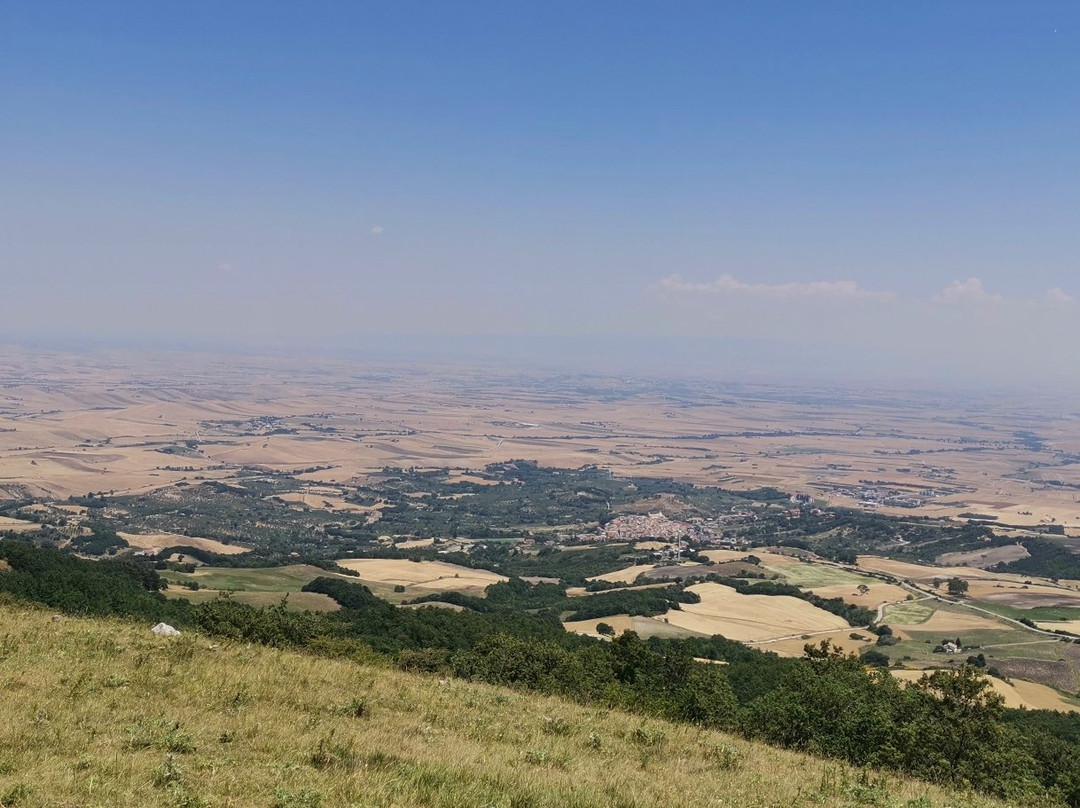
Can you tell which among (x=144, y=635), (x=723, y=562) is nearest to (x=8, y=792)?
(x=144, y=635)

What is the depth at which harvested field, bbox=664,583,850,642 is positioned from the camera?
7373cm

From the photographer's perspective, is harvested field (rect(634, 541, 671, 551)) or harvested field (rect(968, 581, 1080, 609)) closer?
harvested field (rect(968, 581, 1080, 609))

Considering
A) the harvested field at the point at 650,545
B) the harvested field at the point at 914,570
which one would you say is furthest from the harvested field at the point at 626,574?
the harvested field at the point at 914,570

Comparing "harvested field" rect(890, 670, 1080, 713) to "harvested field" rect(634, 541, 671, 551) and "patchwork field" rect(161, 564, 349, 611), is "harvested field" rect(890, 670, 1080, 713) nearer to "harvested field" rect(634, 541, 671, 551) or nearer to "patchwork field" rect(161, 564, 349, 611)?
"patchwork field" rect(161, 564, 349, 611)

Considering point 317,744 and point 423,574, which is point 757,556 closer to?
point 423,574

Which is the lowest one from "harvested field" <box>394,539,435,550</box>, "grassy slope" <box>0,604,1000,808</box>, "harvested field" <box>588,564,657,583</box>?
"harvested field" <box>394,539,435,550</box>

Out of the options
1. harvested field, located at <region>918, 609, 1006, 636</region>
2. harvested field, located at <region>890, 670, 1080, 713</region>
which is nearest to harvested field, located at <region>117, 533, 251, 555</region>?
harvested field, located at <region>890, 670, 1080, 713</region>

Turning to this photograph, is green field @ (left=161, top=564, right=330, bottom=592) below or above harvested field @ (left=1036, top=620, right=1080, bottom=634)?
above

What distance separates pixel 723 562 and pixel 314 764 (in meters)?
109

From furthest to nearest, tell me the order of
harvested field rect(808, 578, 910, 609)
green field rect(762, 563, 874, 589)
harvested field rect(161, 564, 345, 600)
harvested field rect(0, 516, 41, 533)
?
harvested field rect(0, 516, 41, 533), green field rect(762, 563, 874, 589), harvested field rect(808, 578, 910, 609), harvested field rect(161, 564, 345, 600)

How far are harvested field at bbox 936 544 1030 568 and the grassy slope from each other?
13286 centimetres

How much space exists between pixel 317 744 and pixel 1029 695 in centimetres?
6598

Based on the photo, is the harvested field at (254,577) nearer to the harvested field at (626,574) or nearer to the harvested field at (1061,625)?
the harvested field at (626,574)

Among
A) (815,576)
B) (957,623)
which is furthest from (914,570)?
(957,623)
